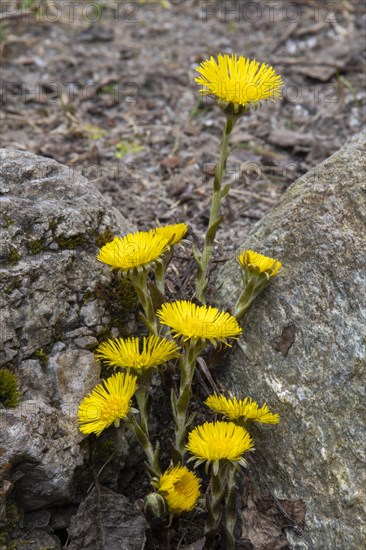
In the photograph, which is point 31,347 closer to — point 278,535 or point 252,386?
point 252,386

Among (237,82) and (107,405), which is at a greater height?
(237,82)

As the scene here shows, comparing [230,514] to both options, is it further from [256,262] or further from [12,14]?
[12,14]

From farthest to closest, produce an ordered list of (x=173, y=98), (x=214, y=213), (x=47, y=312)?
(x=173, y=98), (x=214, y=213), (x=47, y=312)

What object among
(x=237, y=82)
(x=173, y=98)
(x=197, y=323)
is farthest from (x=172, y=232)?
(x=173, y=98)

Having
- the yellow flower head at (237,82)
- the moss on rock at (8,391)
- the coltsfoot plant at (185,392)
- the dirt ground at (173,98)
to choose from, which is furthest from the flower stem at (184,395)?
the dirt ground at (173,98)

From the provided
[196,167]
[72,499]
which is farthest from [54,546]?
[196,167]

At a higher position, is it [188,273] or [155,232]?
[155,232]
